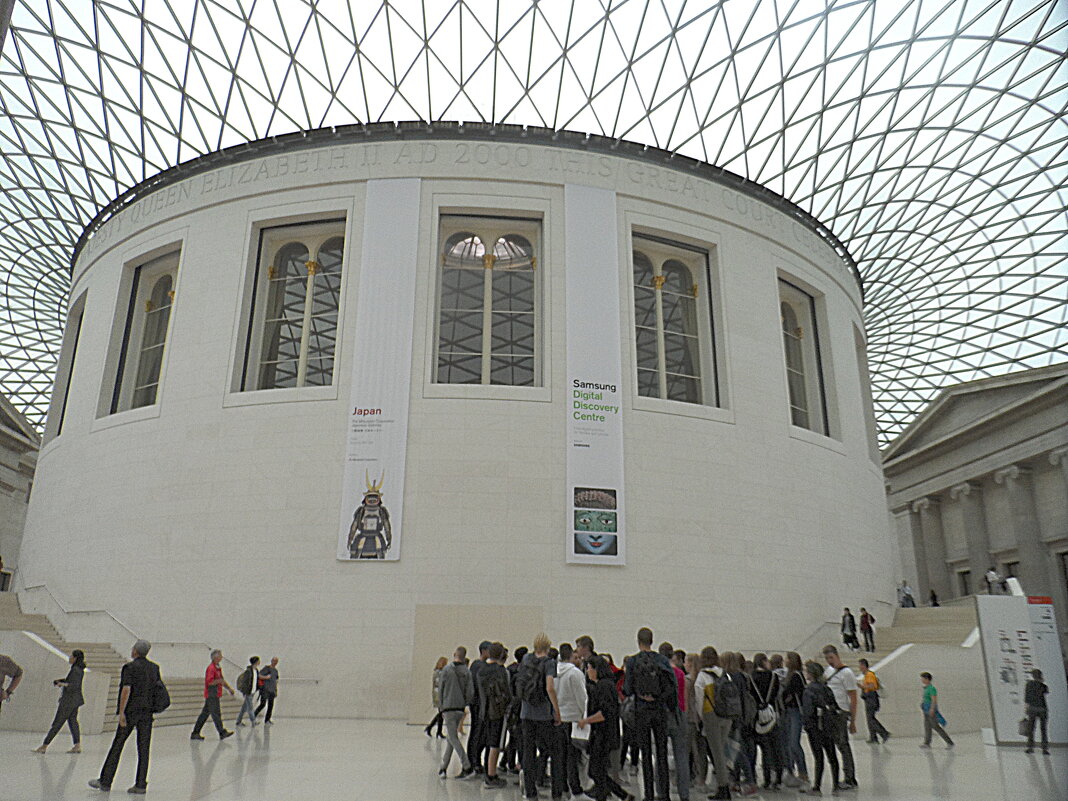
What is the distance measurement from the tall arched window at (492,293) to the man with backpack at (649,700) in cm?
1791

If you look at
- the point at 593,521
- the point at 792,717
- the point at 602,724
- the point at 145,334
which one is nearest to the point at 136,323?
the point at 145,334

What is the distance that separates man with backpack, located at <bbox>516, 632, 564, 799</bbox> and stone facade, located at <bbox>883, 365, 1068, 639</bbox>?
127 feet

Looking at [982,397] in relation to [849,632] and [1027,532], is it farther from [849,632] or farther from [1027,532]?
[849,632]

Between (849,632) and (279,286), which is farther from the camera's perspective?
(279,286)

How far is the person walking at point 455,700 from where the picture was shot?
35.0 ft

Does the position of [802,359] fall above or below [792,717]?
above

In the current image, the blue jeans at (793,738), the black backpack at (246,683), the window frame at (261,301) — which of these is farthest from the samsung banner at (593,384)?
the blue jeans at (793,738)

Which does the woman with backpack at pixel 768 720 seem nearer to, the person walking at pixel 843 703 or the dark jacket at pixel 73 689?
the person walking at pixel 843 703

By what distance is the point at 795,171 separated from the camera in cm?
3198

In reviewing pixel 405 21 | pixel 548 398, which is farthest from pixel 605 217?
pixel 405 21

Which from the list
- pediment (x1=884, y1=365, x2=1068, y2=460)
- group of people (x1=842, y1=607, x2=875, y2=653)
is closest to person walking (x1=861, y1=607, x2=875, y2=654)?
group of people (x1=842, y1=607, x2=875, y2=653)

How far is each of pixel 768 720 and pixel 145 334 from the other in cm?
2622

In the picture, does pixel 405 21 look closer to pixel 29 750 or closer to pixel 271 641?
pixel 271 641

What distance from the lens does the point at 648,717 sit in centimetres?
881
